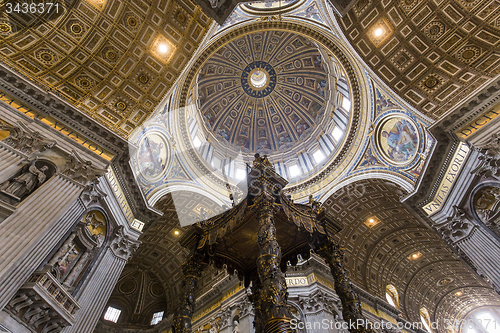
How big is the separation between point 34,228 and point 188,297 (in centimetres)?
456

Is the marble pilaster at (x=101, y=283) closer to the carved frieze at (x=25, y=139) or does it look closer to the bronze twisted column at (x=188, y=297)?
the bronze twisted column at (x=188, y=297)

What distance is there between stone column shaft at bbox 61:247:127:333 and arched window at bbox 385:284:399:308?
15.6m

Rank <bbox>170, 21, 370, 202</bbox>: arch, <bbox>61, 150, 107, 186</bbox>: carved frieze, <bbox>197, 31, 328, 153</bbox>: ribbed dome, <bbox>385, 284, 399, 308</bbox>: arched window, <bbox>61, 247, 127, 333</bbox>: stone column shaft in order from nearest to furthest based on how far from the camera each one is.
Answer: <bbox>61, 247, 127, 333</bbox>: stone column shaft, <bbox>61, 150, 107, 186</bbox>: carved frieze, <bbox>170, 21, 370, 202</bbox>: arch, <bbox>385, 284, 399, 308</bbox>: arched window, <bbox>197, 31, 328, 153</bbox>: ribbed dome

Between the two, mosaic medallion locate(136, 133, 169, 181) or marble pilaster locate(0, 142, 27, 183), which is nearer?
marble pilaster locate(0, 142, 27, 183)

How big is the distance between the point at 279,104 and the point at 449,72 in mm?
13587

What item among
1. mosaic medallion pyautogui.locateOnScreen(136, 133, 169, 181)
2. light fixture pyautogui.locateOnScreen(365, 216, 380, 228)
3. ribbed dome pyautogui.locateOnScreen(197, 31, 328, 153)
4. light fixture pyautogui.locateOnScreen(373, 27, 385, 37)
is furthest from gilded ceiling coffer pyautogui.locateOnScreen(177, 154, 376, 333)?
ribbed dome pyautogui.locateOnScreen(197, 31, 328, 153)

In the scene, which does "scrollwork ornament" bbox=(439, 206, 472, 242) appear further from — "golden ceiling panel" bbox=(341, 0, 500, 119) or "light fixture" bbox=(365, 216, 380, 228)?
"light fixture" bbox=(365, 216, 380, 228)

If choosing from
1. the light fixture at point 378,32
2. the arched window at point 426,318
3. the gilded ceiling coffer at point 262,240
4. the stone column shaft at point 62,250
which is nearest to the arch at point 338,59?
the light fixture at point 378,32

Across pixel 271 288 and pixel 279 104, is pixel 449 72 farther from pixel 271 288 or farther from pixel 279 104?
pixel 279 104

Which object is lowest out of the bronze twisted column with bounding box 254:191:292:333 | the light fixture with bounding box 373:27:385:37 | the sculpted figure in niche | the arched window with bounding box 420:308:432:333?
the bronze twisted column with bounding box 254:191:292:333

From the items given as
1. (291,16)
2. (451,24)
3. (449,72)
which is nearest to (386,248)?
(449,72)

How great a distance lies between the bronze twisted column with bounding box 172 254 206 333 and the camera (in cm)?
612

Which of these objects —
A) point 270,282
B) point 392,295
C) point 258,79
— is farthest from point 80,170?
point 392,295

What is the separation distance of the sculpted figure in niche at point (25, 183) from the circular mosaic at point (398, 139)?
14.1 m
